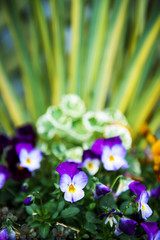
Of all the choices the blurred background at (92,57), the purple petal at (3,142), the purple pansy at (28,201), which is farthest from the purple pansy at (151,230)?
the blurred background at (92,57)

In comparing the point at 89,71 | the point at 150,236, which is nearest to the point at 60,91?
the point at 89,71

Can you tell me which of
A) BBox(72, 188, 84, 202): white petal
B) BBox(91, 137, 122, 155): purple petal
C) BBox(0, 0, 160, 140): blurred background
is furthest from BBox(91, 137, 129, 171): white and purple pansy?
BBox(0, 0, 160, 140): blurred background

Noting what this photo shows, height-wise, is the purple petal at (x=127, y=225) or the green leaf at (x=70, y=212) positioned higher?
the purple petal at (x=127, y=225)

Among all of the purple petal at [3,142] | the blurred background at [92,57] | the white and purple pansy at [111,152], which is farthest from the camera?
the blurred background at [92,57]

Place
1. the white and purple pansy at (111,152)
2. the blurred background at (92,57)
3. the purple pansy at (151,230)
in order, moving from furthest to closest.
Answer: the blurred background at (92,57) → the white and purple pansy at (111,152) → the purple pansy at (151,230)

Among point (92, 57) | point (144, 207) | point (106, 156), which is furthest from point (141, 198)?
point (92, 57)

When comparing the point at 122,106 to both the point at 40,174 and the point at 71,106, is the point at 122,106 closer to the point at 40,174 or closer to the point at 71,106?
the point at 71,106

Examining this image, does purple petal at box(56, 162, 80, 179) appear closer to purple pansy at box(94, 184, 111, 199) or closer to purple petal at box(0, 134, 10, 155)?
purple pansy at box(94, 184, 111, 199)

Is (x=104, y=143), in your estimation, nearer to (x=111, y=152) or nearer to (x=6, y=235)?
(x=111, y=152)

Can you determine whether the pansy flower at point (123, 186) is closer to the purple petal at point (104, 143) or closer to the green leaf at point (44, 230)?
the purple petal at point (104, 143)
